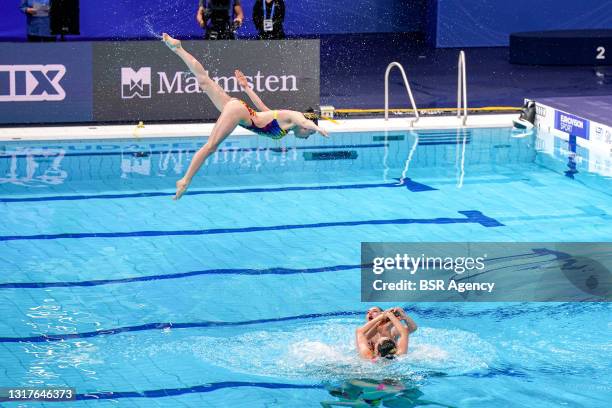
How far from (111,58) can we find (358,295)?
5964mm

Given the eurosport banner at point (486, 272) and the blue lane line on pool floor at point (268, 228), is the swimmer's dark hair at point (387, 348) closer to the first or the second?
the eurosport banner at point (486, 272)

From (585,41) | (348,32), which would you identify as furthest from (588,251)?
(348,32)

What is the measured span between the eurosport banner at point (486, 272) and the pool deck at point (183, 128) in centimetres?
441

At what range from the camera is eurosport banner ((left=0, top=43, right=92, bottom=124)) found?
13.1 m

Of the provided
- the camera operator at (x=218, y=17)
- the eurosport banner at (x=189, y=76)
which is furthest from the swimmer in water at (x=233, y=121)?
the camera operator at (x=218, y=17)

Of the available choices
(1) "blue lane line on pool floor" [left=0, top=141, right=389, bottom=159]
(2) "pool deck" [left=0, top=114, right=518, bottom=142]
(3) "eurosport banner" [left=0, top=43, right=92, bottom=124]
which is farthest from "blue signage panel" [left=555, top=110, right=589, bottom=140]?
(3) "eurosport banner" [left=0, top=43, right=92, bottom=124]

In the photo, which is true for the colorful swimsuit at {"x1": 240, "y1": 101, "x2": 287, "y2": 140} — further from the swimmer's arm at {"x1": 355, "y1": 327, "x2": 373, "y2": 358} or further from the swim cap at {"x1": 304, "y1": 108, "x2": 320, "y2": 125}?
the swim cap at {"x1": 304, "y1": 108, "x2": 320, "y2": 125}

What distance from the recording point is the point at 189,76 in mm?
13648

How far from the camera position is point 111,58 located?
13398 millimetres

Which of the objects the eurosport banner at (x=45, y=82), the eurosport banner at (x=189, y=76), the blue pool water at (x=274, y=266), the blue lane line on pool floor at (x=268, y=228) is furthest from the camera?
the eurosport banner at (x=189, y=76)

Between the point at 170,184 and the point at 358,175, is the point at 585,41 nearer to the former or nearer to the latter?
the point at 358,175

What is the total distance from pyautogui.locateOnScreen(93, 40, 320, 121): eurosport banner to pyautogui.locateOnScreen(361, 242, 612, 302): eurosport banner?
4821 millimetres

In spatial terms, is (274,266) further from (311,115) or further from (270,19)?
(270,19)

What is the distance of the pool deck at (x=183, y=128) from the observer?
13078 millimetres
